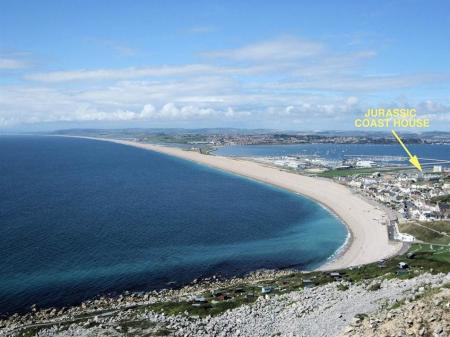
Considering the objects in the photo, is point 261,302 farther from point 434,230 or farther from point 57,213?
point 57,213

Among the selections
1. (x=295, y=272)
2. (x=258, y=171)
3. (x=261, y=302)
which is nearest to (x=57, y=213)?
(x=295, y=272)

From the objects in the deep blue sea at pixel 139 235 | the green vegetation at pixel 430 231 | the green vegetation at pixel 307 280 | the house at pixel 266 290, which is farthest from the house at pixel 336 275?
the green vegetation at pixel 430 231

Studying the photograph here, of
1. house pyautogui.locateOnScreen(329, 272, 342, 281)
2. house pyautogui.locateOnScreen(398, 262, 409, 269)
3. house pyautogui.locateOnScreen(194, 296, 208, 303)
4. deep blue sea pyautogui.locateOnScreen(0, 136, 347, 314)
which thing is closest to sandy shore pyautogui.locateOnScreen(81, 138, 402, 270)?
deep blue sea pyautogui.locateOnScreen(0, 136, 347, 314)

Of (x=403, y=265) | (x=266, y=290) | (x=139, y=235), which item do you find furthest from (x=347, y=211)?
(x=266, y=290)

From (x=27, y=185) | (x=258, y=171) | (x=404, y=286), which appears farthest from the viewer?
(x=258, y=171)

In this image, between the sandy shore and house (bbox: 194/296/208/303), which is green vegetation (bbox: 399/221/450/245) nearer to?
the sandy shore
